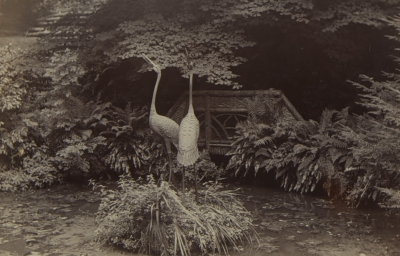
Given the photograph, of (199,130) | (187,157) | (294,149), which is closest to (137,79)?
(199,130)

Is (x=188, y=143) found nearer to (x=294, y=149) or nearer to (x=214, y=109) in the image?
(x=294, y=149)

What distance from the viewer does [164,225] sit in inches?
216

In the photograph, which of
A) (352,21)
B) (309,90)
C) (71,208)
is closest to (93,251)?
(71,208)

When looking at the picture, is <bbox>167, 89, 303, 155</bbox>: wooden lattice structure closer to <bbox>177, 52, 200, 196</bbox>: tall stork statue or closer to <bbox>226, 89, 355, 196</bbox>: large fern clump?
<bbox>226, 89, 355, 196</bbox>: large fern clump

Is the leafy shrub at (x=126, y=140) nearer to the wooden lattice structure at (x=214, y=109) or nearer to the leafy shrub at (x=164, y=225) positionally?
the wooden lattice structure at (x=214, y=109)

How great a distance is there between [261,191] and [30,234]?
434 cm

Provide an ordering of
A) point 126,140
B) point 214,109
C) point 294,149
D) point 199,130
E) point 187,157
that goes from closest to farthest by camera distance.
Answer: point 187,157 → point 199,130 → point 294,149 → point 126,140 → point 214,109

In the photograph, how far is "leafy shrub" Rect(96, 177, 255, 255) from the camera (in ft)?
17.8

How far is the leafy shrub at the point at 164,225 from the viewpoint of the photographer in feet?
17.8

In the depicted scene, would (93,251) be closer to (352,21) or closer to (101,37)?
(101,37)

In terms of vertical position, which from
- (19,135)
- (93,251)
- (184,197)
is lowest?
(93,251)

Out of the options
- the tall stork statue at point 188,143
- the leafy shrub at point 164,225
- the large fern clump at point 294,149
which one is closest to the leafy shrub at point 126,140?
the large fern clump at point 294,149

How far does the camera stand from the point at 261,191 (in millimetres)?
9078

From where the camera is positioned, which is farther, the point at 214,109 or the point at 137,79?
the point at 137,79
